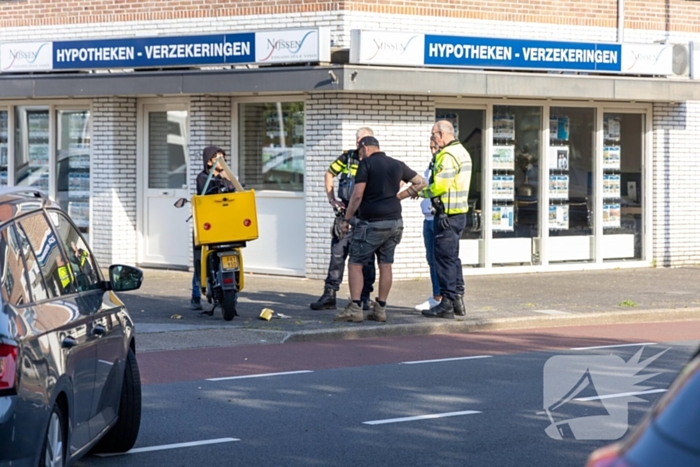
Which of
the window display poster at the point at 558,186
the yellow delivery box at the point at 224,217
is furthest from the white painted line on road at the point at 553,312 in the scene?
the window display poster at the point at 558,186

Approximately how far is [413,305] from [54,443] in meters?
8.64

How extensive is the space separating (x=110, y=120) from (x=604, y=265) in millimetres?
8111

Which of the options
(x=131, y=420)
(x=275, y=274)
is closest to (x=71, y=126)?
(x=275, y=274)

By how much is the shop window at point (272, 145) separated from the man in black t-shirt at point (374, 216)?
4212 mm

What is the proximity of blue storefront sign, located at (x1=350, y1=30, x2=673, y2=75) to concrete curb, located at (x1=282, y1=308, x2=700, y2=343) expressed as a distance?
4.35 m

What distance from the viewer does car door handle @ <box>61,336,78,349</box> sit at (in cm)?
524

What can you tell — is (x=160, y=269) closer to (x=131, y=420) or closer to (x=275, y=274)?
(x=275, y=274)

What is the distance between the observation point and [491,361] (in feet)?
33.1

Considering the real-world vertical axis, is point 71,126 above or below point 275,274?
above

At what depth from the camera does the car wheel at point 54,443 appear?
193 inches

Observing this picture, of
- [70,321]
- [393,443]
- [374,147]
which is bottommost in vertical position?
[393,443]

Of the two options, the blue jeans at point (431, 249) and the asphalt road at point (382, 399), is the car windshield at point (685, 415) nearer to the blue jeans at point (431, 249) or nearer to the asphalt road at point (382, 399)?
the asphalt road at point (382, 399)
